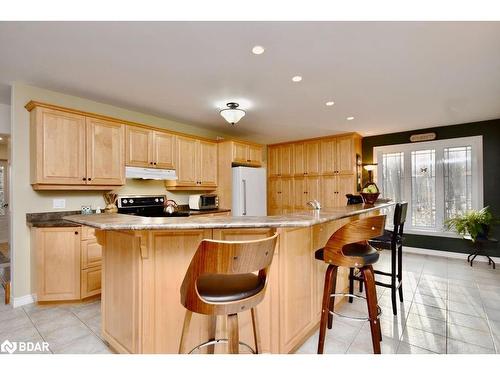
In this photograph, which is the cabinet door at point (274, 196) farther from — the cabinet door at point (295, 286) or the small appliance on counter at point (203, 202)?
the cabinet door at point (295, 286)

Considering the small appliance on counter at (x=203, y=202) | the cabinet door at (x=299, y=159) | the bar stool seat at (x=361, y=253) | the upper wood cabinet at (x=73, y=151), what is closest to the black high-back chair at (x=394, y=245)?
the bar stool seat at (x=361, y=253)

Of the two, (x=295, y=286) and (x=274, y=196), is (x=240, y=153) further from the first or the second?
(x=295, y=286)

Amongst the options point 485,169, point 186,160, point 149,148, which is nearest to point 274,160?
point 186,160

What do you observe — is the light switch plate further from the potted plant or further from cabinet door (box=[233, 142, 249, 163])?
the potted plant

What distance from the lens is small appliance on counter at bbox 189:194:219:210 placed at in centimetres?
427

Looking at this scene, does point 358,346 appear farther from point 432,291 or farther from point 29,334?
point 29,334

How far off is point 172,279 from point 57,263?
1.96 meters

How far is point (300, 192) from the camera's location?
18.7 ft

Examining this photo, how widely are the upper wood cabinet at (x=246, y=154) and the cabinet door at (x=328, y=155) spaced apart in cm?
139

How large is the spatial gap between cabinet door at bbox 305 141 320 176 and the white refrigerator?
4.10ft

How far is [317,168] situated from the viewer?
545 centimetres

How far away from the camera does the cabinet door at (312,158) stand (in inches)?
215
